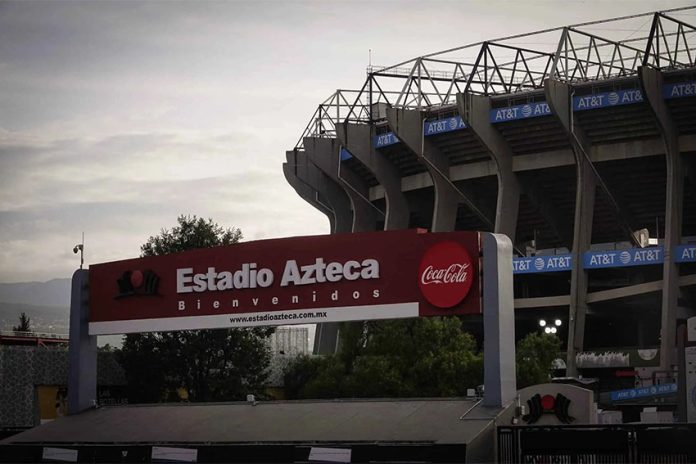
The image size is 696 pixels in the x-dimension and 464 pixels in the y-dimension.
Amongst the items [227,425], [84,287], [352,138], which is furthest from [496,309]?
[352,138]

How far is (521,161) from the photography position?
95.5 meters

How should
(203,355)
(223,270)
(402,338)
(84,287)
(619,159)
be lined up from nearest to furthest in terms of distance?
1. (223,270)
2. (84,287)
3. (402,338)
4. (203,355)
5. (619,159)

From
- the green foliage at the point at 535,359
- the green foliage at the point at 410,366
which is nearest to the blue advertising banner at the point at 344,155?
the green foliage at the point at 535,359

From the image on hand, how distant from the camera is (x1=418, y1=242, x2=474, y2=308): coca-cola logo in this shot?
111ft

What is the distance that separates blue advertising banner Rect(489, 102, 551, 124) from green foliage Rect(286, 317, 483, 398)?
28807 mm

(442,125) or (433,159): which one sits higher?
(442,125)

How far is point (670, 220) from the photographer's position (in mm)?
87500

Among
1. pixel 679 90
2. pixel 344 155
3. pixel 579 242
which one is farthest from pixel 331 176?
pixel 679 90

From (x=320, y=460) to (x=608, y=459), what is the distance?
7990 millimetres

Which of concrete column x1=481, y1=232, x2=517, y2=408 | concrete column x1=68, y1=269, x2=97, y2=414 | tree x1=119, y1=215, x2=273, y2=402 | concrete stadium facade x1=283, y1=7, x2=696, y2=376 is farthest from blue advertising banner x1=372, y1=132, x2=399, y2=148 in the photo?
concrete column x1=481, y1=232, x2=517, y2=408

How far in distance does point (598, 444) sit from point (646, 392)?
47.2m

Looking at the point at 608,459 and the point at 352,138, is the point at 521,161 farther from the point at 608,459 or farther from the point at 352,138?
the point at 608,459

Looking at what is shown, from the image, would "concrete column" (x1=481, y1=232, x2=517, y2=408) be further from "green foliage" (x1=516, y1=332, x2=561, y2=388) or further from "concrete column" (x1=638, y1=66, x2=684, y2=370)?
"concrete column" (x1=638, y1=66, x2=684, y2=370)

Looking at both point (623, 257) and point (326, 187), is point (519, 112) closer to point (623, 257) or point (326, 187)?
point (623, 257)
